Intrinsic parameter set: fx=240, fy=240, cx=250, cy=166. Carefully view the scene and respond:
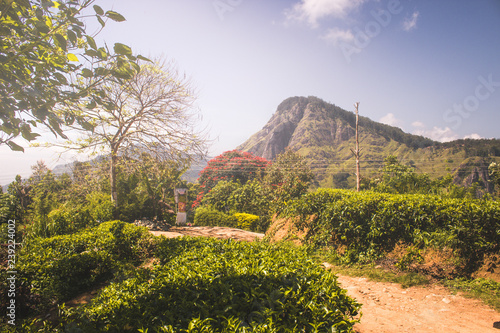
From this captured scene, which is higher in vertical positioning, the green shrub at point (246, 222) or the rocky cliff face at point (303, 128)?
the rocky cliff face at point (303, 128)

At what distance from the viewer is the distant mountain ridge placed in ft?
180

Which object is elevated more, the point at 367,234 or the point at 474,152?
the point at 474,152

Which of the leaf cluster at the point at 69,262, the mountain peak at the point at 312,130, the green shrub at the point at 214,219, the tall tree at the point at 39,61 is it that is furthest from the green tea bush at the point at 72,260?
the mountain peak at the point at 312,130

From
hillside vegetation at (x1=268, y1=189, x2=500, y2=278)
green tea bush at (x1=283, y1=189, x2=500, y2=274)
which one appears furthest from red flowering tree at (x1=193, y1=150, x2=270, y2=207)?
hillside vegetation at (x1=268, y1=189, x2=500, y2=278)

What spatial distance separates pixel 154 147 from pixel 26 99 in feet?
27.3

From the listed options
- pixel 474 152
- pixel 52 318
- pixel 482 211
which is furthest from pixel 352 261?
pixel 474 152

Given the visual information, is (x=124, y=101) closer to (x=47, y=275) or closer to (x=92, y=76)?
(x=47, y=275)

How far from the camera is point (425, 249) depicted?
507 cm

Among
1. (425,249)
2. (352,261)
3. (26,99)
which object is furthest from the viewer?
(352,261)

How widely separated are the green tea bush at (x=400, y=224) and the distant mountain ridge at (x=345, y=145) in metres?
39.7

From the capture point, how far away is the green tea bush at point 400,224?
4.59m

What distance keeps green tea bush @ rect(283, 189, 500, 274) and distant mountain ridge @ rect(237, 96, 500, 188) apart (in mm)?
39737

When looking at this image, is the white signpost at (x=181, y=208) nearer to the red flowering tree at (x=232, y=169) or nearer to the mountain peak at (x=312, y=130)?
the red flowering tree at (x=232, y=169)

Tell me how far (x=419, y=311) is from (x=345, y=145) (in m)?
97.7
